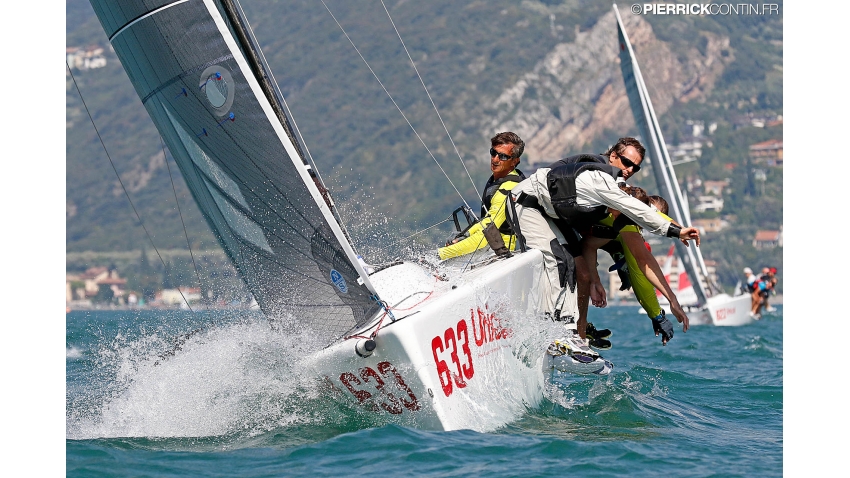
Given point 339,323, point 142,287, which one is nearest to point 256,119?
point 339,323

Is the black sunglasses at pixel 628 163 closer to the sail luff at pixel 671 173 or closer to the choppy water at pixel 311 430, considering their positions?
the choppy water at pixel 311 430

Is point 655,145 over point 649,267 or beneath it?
over

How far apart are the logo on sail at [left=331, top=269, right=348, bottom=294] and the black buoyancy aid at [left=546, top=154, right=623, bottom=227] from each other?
1058mm

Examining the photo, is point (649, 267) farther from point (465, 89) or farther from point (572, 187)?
point (465, 89)

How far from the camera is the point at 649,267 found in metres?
5.23

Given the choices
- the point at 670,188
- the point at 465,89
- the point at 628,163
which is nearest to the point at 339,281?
the point at 628,163

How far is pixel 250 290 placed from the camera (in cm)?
524

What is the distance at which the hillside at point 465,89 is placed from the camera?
85.6m

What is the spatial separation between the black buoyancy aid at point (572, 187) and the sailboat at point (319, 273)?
241 millimetres

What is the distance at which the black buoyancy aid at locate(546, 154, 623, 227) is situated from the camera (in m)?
4.83

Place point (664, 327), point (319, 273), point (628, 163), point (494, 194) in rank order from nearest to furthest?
point (319, 273) → point (628, 163) → point (494, 194) → point (664, 327)

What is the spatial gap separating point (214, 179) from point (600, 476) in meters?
2.19

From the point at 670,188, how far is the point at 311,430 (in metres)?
13.1

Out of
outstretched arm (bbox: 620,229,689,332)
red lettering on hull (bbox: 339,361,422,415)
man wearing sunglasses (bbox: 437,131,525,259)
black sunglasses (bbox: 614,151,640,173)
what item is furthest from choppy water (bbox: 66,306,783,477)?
black sunglasses (bbox: 614,151,640,173)
